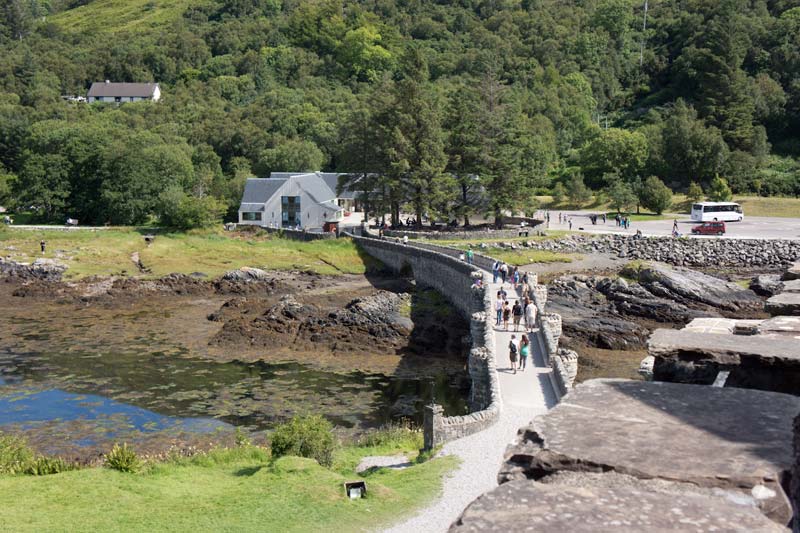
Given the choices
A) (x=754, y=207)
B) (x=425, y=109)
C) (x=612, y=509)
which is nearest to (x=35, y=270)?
(x=425, y=109)

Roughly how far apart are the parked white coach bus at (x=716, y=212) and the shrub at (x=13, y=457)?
6654cm

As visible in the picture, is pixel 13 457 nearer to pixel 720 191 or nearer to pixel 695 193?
pixel 720 191

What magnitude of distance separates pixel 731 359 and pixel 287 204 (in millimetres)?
79518

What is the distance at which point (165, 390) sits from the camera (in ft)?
113

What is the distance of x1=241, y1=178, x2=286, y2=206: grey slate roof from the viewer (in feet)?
275

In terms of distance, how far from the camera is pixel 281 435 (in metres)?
22.1

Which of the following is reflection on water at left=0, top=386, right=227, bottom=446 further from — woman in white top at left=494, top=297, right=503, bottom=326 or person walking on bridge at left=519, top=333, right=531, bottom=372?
woman in white top at left=494, top=297, right=503, bottom=326

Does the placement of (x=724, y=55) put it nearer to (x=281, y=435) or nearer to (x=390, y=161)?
(x=390, y=161)

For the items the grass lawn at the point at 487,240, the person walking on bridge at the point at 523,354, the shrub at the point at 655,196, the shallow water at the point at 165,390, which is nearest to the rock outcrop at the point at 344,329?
the shallow water at the point at 165,390

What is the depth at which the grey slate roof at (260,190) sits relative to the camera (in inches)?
3295

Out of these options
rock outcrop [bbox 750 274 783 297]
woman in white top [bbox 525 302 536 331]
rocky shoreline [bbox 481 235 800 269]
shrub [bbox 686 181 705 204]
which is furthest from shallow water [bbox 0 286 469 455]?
shrub [bbox 686 181 705 204]

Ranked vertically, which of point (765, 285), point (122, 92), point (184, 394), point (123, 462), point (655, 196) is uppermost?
point (122, 92)

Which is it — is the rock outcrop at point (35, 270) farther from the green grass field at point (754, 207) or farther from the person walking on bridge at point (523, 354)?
the green grass field at point (754, 207)

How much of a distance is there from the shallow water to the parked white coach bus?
4681 centimetres
